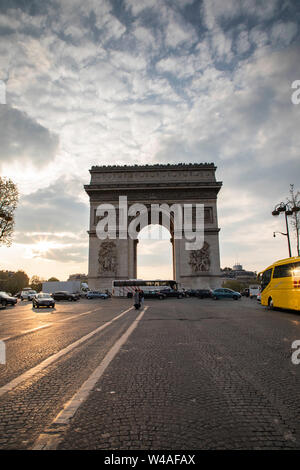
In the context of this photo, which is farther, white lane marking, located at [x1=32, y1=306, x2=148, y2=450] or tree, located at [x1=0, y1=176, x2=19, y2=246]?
tree, located at [x1=0, y1=176, x2=19, y2=246]

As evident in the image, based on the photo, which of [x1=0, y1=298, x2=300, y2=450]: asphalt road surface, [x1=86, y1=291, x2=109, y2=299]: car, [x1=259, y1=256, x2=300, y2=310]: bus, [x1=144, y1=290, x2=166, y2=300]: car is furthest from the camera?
[x1=86, y1=291, x2=109, y2=299]: car

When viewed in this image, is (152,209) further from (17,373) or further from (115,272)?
(17,373)

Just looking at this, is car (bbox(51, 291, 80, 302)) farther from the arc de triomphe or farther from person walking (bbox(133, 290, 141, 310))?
person walking (bbox(133, 290, 141, 310))

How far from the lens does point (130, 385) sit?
3781 millimetres

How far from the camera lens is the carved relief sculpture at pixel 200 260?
132 ft

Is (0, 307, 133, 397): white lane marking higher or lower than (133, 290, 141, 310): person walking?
lower

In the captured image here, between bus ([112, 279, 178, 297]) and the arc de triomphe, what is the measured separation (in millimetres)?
1543

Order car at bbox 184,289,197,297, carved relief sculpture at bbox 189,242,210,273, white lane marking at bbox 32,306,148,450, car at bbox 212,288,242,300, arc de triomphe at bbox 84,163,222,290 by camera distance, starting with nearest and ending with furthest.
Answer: white lane marking at bbox 32,306,148,450
car at bbox 212,288,242,300
car at bbox 184,289,197,297
carved relief sculpture at bbox 189,242,210,273
arc de triomphe at bbox 84,163,222,290

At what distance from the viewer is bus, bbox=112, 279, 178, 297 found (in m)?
38.7

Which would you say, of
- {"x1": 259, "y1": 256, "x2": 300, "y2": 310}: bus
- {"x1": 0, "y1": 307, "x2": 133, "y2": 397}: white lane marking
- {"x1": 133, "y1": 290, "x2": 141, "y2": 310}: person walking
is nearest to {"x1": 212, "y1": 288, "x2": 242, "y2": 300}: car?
{"x1": 259, "y1": 256, "x2": 300, "y2": 310}: bus

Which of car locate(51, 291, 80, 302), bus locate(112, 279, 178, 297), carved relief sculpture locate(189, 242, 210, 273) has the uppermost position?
carved relief sculpture locate(189, 242, 210, 273)

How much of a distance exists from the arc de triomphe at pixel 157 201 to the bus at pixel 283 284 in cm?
2184

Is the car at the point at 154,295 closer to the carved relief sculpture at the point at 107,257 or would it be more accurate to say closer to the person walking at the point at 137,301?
the carved relief sculpture at the point at 107,257

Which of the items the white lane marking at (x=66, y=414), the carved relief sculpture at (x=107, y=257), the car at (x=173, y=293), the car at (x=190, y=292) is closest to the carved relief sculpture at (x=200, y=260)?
the car at (x=190, y=292)
